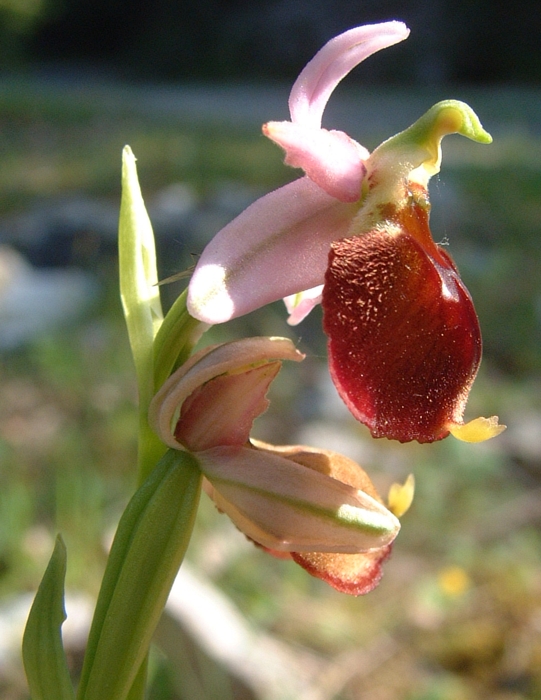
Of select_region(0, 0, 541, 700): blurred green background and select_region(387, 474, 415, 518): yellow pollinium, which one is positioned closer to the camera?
select_region(387, 474, 415, 518): yellow pollinium

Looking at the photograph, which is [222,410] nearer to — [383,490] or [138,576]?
[138,576]

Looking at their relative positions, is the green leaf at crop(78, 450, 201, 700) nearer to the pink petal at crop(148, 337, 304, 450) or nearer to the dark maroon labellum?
the pink petal at crop(148, 337, 304, 450)

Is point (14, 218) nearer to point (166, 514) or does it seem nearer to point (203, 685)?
point (203, 685)

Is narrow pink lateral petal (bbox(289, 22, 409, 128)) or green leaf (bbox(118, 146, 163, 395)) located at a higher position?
narrow pink lateral petal (bbox(289, 22, 409, 128))

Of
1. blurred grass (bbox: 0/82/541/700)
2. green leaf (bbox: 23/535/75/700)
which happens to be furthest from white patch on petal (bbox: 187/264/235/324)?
blurred grass (bbox: 0/82/541/700)

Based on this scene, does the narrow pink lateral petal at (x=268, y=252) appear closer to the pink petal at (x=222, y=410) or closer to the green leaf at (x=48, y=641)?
the pink petal at (x=222, y=410)

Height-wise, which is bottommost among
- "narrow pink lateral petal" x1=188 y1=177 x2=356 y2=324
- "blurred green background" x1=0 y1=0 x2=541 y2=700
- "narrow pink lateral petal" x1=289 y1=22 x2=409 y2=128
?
"blurred green background" x1=0 y1=0 x2=541 y2=700

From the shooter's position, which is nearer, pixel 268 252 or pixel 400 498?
pixel 268 252

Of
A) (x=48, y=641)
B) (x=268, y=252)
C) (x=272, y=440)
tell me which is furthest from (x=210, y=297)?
(x=272, y=440)
